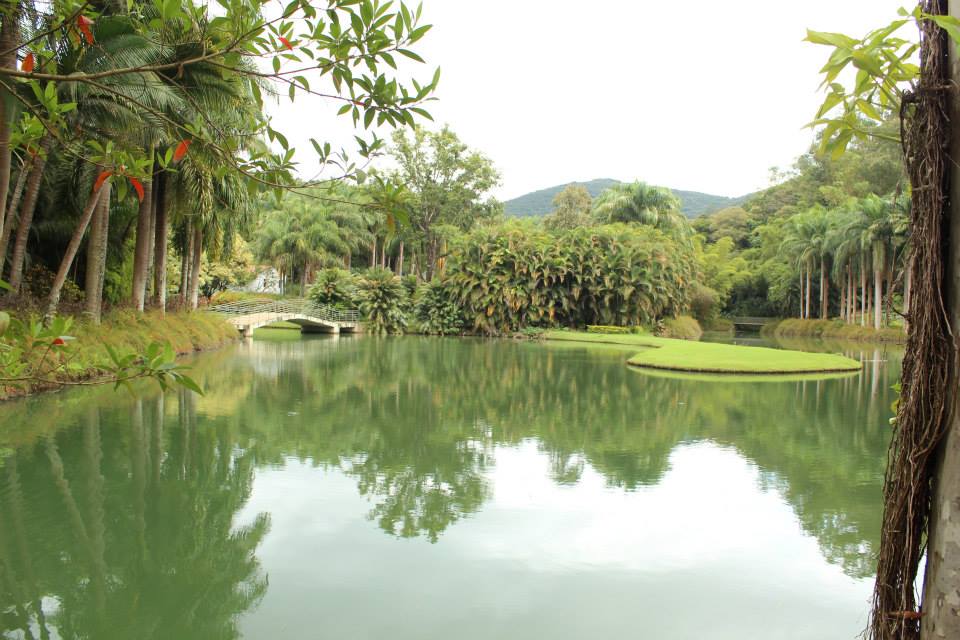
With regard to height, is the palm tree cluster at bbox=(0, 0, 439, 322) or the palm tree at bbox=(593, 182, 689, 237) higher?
the palm tree at bbox=(593, 182, 689, 237)

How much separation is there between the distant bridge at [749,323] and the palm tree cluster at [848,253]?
285 cm

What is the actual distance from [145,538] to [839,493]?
6.97m

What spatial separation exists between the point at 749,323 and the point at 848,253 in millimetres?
13481

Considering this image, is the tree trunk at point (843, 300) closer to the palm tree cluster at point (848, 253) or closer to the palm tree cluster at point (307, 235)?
the palm tree cluster at point (848, 253)

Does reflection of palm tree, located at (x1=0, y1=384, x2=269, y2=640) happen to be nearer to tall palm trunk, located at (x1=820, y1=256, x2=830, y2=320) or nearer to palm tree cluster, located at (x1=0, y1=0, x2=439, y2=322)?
palm tree cluster, located at (x1=0, y1=0, x2=439, y2=322)

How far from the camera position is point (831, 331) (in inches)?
1684

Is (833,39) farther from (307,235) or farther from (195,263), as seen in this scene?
(307,235)

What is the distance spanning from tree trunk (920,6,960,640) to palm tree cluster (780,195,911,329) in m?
34.2

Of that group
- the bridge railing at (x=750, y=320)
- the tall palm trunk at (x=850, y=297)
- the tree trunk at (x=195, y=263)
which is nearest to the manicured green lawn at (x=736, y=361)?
the tree trunk at (x=195, y=263)

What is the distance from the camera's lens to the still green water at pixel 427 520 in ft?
15.5

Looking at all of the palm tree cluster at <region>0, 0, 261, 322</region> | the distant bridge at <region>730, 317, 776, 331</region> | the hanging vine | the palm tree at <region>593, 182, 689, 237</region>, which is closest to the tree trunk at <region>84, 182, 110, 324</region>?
the palm tree cluster at <region>0, 0, 261, 322</region>

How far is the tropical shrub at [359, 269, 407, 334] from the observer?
37.5m

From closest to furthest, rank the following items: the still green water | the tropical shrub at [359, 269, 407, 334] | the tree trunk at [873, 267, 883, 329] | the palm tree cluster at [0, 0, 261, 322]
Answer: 1. the still green water
2. the palm tree cluster at [0, 0, 261, 322]
3. the tree trunk at [873, 267, 883, 329]
4. the tropical shrub at [359, 269, 407, 334]

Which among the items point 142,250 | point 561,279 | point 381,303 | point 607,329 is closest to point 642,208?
point 561,279
